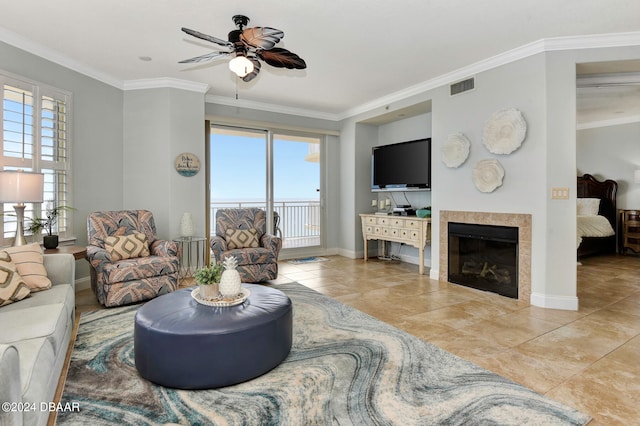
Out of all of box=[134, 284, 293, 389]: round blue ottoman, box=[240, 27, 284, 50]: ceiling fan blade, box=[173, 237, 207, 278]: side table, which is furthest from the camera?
box=[173, 237, 207, 278]: side table

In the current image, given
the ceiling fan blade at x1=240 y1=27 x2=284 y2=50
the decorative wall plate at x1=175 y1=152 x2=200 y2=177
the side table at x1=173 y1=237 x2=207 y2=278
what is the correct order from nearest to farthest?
1. the ceiling fan blade at x1=240 y1=27 x2=284 y2=50
2. the decorative wall plate at x1=175 y1=152 x2=200 y2=177
3. the side table at x1=173 y1=237 x2=207 y2=278

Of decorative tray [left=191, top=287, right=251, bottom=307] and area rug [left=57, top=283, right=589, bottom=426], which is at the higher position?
decorative tray [left=191, top=287, right=251, bottom=307]

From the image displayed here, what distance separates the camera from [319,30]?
3.37 m

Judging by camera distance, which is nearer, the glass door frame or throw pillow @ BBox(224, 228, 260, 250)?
throw pillow @ BBox(224, 228, 260, 250)

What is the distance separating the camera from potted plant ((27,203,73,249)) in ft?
11.5

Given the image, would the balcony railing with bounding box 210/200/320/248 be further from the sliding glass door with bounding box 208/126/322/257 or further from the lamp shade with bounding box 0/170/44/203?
the lamp shade with bounding box 0/170/44/203

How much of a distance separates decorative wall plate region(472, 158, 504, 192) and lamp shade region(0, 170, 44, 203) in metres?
4.68

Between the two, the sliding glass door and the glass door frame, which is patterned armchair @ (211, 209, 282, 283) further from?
the sliding glass door

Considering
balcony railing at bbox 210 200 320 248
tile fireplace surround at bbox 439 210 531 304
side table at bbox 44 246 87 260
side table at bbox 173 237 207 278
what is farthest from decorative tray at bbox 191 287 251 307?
balcony railing at bbox 210 200 320 248

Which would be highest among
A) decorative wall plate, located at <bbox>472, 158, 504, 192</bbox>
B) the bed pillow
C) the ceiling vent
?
the ceiling vent

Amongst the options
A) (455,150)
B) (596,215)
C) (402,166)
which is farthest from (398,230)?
(596,215)

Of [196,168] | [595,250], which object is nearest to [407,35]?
[196,168]

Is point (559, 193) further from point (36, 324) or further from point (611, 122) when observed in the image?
point (611, 122)

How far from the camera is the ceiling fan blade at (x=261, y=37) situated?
2.68 m
